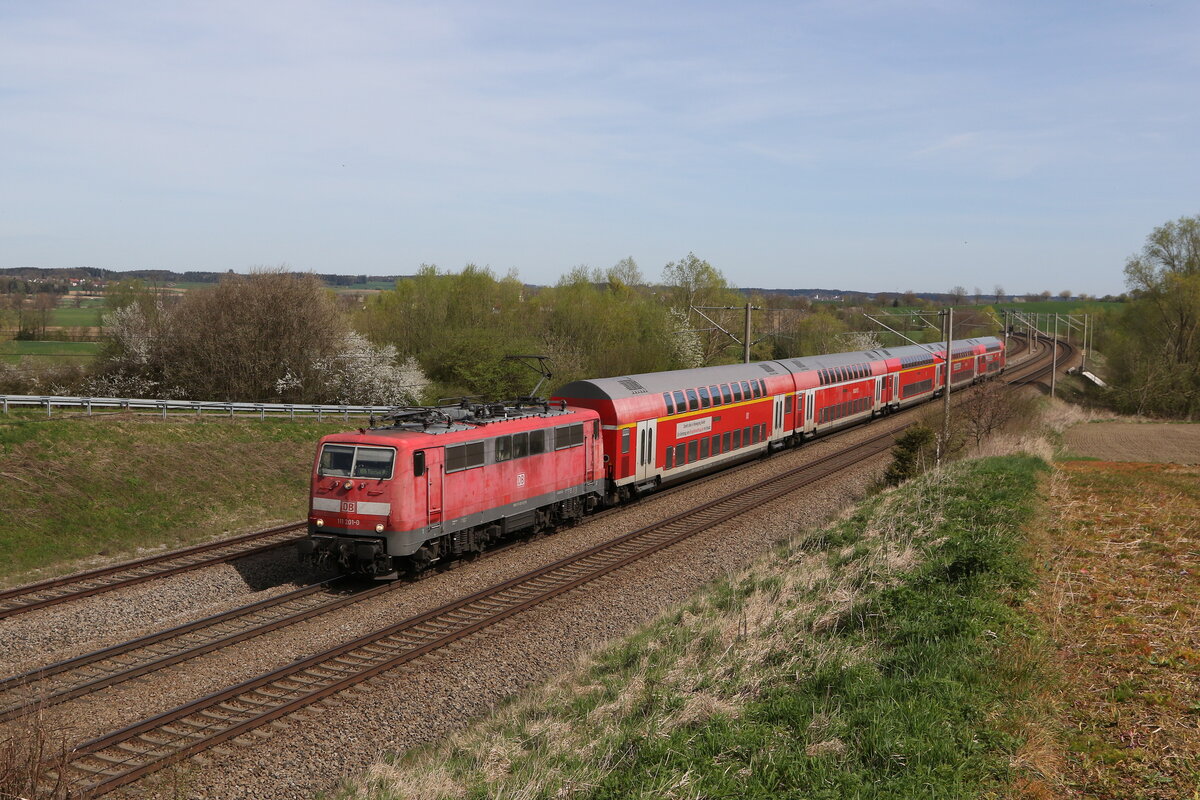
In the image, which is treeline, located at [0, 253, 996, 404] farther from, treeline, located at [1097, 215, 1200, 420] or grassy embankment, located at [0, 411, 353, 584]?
treeline, located at [1097, 215, 1200, 420]

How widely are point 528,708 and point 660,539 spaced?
10.9 m

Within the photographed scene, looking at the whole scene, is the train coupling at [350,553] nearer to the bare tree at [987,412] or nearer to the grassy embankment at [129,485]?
the grassy embankment at [129,485]

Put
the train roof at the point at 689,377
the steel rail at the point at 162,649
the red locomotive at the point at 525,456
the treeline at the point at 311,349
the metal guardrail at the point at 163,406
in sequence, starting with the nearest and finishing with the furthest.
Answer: the steel rail at the point at 162,649, the red locomotive at the point at 525,456, the train roof at the point at 689,377, the metal guardrail at the point at 163,406, the treeline at the point at 311,349

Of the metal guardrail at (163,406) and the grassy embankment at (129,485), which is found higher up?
the metal guardrail at (163,406)

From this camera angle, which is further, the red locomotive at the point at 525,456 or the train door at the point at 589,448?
the train door at the point at 589,448

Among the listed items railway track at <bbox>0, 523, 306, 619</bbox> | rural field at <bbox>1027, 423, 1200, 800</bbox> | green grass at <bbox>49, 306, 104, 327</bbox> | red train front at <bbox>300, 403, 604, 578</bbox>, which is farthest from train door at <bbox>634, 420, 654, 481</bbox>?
green grass at <bbox>49, 306, 104, 327</bbox>

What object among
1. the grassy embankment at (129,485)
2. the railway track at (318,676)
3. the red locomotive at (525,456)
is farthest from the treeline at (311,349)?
the railway track at (318,676)

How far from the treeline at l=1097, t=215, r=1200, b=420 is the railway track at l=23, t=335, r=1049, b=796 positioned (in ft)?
167

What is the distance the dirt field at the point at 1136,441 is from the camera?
36.6m

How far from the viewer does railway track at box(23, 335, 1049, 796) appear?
34.2 ft

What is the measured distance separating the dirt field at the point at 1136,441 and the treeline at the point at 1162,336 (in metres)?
9.38

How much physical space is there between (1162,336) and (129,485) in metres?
64.9

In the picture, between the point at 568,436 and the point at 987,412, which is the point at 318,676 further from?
the point at 987,412

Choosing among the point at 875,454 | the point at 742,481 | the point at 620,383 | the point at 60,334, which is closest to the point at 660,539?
the point at 620,383
